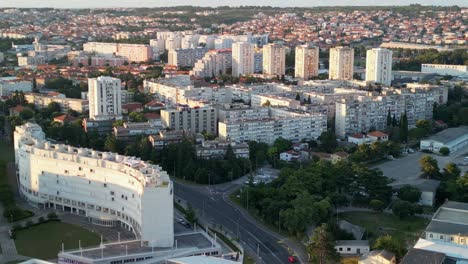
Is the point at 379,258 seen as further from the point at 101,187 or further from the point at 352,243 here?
the point at 101,187

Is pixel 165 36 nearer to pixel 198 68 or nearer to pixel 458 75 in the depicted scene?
pixel 198 68

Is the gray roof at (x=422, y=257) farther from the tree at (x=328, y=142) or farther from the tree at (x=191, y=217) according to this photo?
the tree at (x=328, y=142)

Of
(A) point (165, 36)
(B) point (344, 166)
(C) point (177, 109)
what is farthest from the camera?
(A) point (165, 36)

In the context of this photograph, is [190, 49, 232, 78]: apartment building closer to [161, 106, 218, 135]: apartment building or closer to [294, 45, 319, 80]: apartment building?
[294, 45, 319, 80]: apartment building

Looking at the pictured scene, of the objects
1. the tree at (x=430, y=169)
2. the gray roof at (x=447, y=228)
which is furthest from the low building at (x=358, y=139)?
the gray roof at (x=447, y=228)

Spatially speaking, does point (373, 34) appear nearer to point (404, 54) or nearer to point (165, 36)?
point (404, 54)

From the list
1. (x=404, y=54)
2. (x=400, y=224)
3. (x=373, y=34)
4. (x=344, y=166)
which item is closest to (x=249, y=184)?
(x=344, y=166)

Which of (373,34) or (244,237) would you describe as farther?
(373,34)

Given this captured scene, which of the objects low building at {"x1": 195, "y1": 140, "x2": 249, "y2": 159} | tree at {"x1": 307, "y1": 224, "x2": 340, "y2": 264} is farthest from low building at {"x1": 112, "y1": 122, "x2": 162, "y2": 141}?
tree at {"x1": 307, "y1": 224, "x2": 340, "y2": 264}

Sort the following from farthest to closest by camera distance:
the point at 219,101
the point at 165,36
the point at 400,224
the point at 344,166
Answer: the point at 165,36 < the point at 219,101 < the point at 344,166 < the point at 400,224
